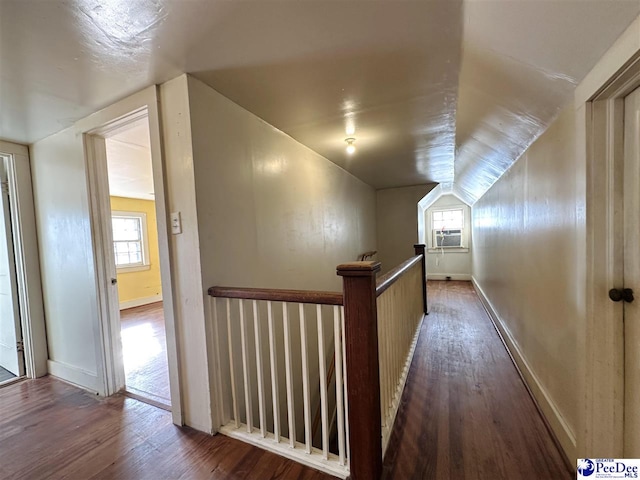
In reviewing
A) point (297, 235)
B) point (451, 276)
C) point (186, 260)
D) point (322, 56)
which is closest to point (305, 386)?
point (186, 260)

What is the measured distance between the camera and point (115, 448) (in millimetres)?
1540

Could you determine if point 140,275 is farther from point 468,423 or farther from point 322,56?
point 468,423

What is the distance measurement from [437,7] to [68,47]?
1685mm

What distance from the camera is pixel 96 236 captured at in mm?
2080

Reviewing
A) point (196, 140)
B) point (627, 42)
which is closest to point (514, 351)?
point (627, 42)

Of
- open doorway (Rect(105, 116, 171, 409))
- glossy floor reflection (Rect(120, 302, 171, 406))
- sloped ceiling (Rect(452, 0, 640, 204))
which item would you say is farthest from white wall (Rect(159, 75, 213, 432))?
sloped ceiling (Rect(452, 0, 640, 204))

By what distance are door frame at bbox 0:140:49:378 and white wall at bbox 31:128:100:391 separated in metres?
0.05

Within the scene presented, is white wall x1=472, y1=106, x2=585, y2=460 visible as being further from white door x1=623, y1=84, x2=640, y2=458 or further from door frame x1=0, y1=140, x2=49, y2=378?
door frame x1=0, y1=140, x2=49, y2=378

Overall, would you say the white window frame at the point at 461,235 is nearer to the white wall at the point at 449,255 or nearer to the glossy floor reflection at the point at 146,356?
the white wall at the point at 449,255

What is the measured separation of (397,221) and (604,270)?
13.4ft

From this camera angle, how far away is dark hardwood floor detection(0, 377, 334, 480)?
1360mm

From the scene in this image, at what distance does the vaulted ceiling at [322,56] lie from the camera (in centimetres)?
106

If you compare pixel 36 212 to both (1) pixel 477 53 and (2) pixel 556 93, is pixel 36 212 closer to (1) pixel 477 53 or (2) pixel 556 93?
(1) pixel 477 53

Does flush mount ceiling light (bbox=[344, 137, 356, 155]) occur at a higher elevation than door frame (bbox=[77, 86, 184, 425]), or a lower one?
higher
